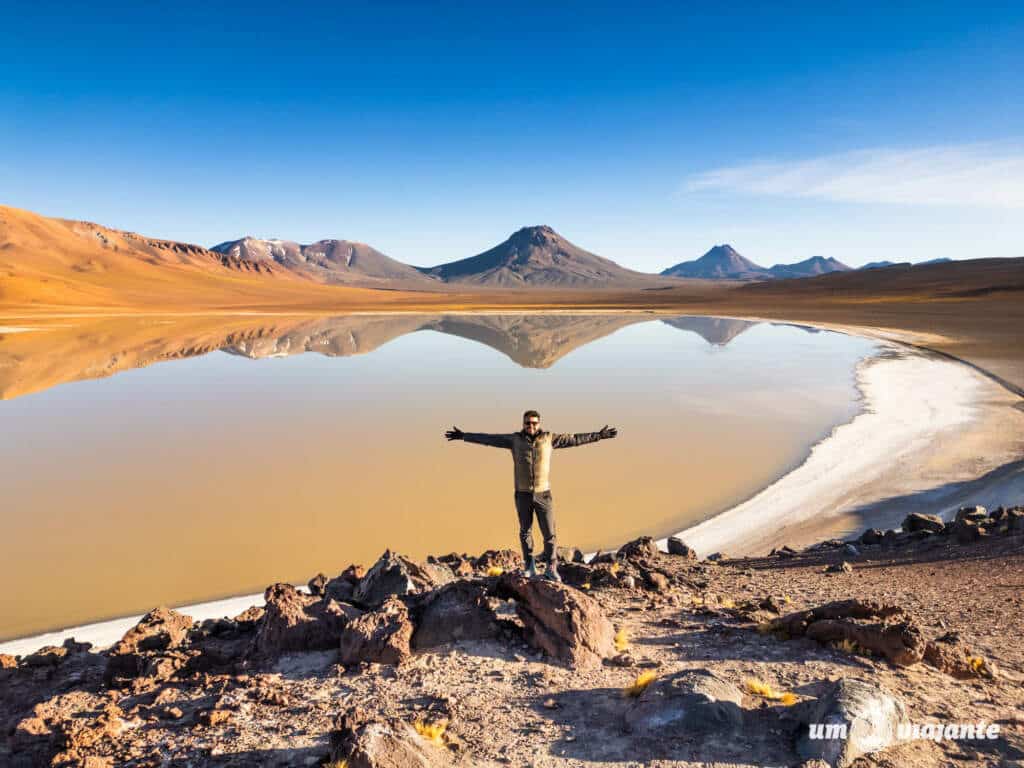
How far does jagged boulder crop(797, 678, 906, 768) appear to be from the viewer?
3756mm

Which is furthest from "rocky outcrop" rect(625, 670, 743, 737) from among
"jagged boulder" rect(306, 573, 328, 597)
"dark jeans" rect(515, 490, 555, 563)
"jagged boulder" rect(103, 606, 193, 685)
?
"jagged boulder" rect(306, 573, 328, 597)

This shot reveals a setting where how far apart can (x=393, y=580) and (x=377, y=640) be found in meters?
1.31

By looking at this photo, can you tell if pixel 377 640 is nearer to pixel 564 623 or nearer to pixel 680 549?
pixel 564 623

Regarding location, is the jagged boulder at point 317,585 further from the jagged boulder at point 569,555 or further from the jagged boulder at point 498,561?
the jagged boulder at point 569,555

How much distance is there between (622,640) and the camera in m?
5.28

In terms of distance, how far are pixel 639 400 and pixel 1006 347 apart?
2297 cm

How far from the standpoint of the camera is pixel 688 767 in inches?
150

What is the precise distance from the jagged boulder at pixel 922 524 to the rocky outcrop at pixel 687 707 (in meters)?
5.70

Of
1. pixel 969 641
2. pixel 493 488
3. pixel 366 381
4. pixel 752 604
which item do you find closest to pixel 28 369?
pixel 366 381

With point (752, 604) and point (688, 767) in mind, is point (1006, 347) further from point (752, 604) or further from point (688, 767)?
point (688, 767)

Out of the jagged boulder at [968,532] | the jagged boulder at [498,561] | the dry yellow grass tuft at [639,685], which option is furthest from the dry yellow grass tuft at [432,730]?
the jagged boulder at [968,532]

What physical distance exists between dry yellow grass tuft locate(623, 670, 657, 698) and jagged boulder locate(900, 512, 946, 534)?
583cm

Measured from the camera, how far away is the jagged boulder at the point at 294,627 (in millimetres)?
5168

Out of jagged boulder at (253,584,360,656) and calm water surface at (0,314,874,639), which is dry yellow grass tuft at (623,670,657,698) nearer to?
jagged boulder at (253,584,360,656)
